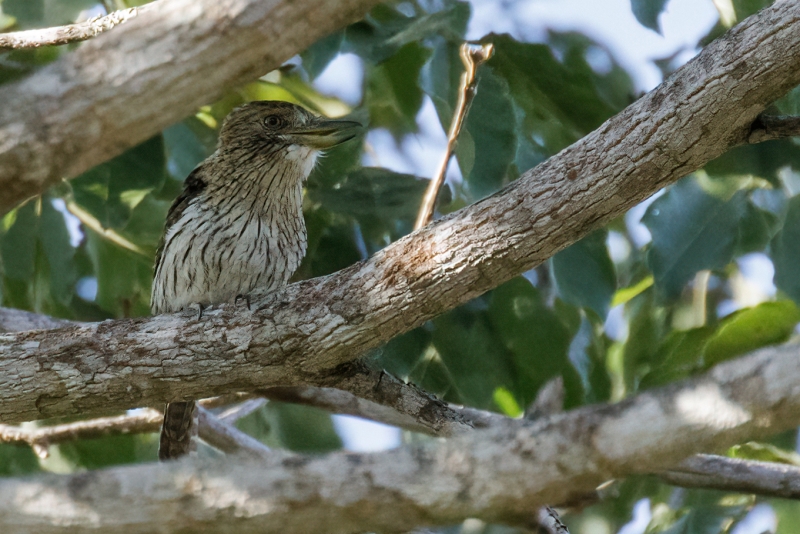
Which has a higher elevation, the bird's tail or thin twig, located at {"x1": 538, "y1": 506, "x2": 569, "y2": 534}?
the bird's tail

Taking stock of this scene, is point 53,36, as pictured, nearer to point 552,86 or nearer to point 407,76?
point 407,76

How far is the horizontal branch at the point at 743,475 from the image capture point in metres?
3.55

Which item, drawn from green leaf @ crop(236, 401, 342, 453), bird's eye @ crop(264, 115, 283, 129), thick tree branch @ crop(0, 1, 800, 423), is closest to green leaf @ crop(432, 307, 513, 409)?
thick tree branch @ crop(0, 1, 800, 423)

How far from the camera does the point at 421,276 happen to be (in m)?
2.89

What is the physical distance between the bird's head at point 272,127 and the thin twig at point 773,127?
2152 millimetres

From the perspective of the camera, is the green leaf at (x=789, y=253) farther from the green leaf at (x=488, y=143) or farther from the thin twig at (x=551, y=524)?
the thin twig at (x=551, y=524)

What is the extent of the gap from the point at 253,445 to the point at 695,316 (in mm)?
2561

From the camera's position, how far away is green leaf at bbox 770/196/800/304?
11.6 ft

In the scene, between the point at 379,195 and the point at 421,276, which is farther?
the point at 379,195

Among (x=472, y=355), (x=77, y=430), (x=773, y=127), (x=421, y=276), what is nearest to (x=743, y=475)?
(x=472, y=355)

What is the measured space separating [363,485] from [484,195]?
6.21ft

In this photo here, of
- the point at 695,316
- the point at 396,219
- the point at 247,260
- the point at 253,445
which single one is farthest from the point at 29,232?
the point at 695,316

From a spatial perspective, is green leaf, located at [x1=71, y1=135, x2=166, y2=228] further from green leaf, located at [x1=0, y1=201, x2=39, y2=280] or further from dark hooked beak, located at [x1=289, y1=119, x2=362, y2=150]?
dark hooked beak, located at [x1=289, y1=119, x2=362, y2=150]

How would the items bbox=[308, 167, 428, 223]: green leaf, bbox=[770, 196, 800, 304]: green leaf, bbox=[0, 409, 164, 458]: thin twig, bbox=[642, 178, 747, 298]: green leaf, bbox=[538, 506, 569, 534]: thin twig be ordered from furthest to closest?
bbox=[0, 409, 164, 458]: thin twig
bbox=[308, 167, 428, 223]: green leaf
bbox=[642, 178, 747, 298]: green leaf
bbox=[770, 196, 800, 304]: green leaf
bbox=[538, 506, 569, 534]: thin twig
